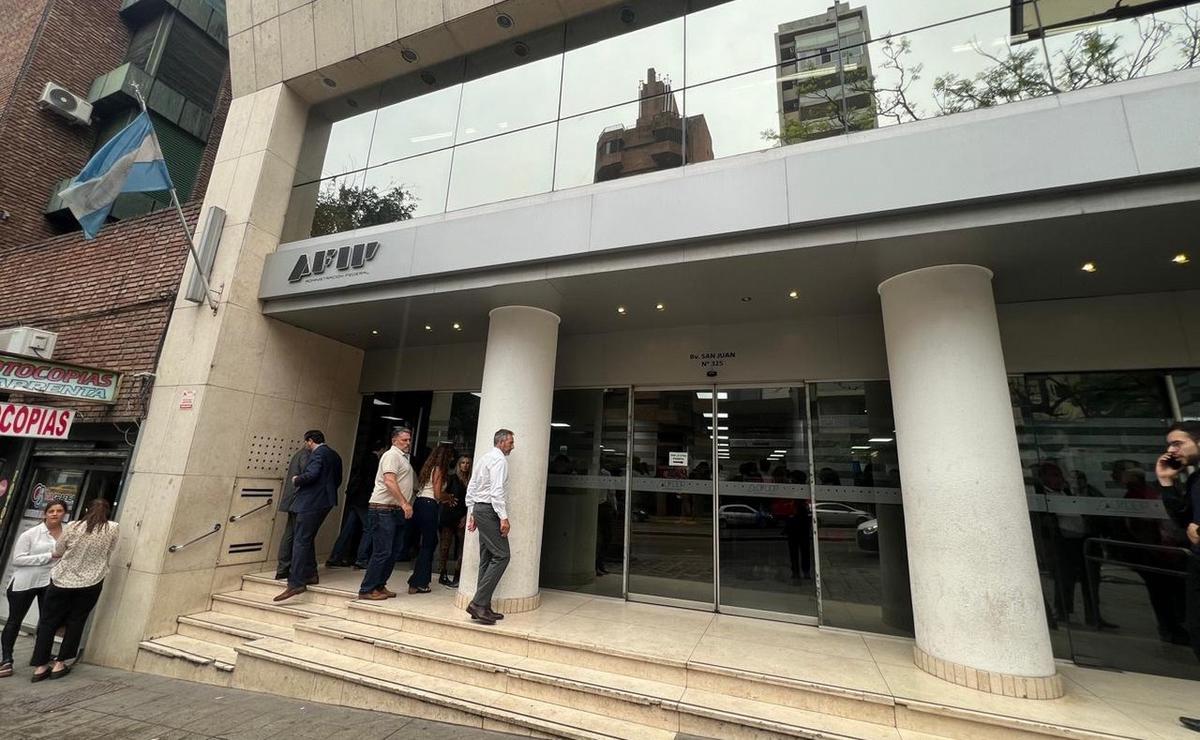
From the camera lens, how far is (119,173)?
6035 mm

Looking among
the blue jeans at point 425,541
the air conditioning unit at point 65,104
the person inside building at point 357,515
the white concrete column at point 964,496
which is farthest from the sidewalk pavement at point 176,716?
the air conditioning unit at point 65,104

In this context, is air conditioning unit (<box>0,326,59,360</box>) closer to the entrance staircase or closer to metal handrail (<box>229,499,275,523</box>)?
metal handrail (<box>229,499,275,523</box>)

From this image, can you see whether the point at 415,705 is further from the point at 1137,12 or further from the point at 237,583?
the point at 1137,12

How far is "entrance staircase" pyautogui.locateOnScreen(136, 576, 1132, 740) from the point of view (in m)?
3.42

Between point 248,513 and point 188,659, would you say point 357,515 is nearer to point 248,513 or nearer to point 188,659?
point 248,513

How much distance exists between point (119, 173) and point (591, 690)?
25.9 feet

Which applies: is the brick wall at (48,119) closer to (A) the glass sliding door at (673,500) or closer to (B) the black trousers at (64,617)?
(B) the black trousers at (64,617)

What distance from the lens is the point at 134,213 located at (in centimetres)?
980

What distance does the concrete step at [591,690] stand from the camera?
3402mm

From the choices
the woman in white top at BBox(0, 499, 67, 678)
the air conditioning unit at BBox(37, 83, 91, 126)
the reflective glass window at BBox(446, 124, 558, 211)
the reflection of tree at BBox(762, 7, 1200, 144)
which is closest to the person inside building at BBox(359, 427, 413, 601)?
the reflective glass window at BBox(446, 124, 558, 211)

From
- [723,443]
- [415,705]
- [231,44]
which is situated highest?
[231,44]

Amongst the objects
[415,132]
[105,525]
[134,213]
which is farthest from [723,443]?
[134,213]

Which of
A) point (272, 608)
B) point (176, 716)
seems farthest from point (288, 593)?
point (176, 716)

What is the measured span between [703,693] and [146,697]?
5.14 meters
